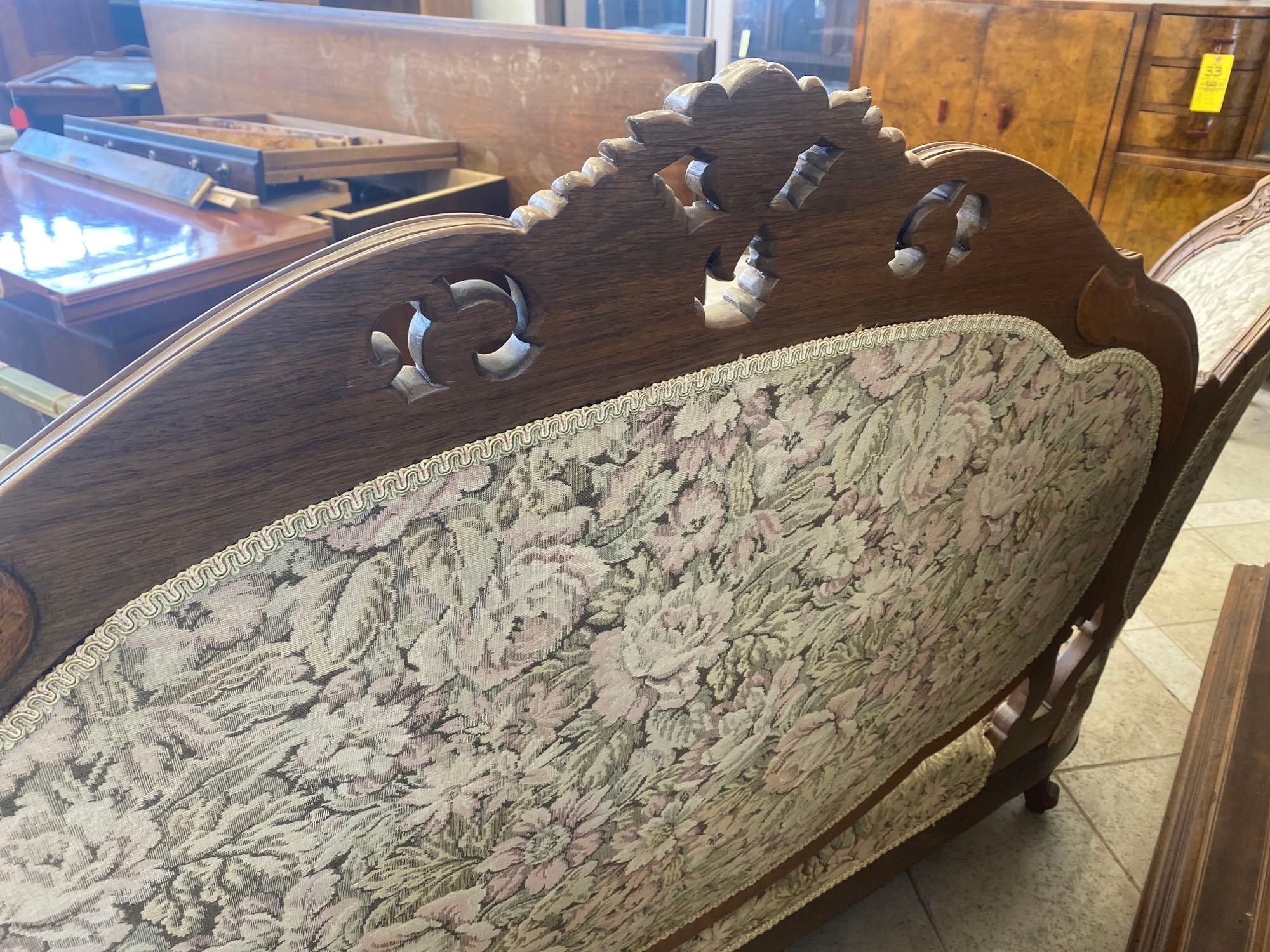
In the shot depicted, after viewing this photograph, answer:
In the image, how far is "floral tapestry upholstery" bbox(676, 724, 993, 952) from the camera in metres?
0.88

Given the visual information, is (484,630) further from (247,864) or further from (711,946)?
(711,946)

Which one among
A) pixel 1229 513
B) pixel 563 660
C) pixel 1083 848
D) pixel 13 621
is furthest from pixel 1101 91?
pixel 13 621

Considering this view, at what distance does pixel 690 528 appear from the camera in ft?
1.78

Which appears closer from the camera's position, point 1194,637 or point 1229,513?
point 1194,637

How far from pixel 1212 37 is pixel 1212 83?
0.11m

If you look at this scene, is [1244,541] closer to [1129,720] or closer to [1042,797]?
[1129,720]

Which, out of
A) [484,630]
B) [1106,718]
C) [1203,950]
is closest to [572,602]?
[484,630]

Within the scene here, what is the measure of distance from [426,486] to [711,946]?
0.65 metres

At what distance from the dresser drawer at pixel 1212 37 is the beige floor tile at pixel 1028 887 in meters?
1.99

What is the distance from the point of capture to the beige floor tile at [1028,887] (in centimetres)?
115

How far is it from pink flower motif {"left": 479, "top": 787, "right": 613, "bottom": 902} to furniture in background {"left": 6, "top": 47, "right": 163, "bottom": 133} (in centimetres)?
189

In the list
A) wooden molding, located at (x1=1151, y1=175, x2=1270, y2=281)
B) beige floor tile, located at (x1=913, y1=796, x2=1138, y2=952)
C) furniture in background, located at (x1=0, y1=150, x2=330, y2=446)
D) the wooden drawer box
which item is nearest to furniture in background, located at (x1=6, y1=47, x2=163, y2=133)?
furniture in background, located at (x1=0, y1=150, x2=330, y2=446)

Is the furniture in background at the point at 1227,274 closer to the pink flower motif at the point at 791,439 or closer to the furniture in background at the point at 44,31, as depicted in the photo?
the pink flower motif at the point at 791,439

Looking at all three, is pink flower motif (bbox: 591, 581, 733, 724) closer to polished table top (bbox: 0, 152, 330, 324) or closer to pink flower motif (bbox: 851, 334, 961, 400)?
pink flower motif (bbox: 851, 334, 961, 400)
